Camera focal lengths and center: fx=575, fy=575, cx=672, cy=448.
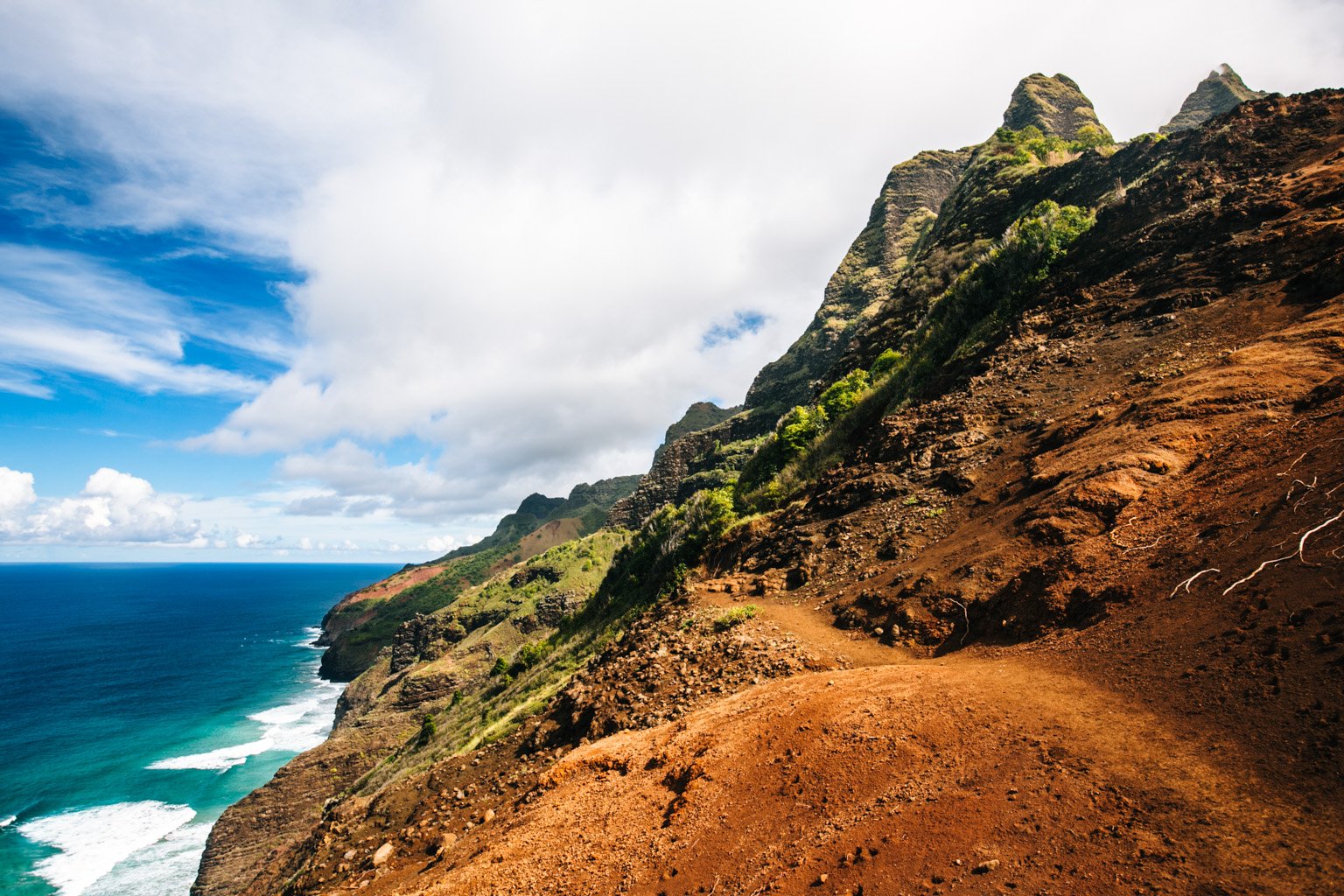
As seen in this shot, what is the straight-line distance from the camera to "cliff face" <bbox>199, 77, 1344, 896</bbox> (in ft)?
17.4

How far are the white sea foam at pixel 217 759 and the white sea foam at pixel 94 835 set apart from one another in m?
8.36

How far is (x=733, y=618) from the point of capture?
14.3m

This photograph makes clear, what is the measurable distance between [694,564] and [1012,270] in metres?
18.5

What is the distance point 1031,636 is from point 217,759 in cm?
8029

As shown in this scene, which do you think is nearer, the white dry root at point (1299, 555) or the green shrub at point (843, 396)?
the white dry root at point (1299, 555)

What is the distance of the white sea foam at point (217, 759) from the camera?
58.4 metres

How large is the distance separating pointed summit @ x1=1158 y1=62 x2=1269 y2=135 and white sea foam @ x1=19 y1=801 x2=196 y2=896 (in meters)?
150

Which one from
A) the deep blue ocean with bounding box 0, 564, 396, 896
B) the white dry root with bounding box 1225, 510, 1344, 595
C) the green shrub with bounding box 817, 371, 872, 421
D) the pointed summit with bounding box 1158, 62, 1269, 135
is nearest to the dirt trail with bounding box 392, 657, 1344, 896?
the white dry root with bounding box 1225, 510, 1344, 595

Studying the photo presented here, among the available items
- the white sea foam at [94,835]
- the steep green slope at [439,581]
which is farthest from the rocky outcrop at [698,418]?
the white sea foam at [94,835]

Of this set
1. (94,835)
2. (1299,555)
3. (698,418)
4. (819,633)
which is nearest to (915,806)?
(1299,555)

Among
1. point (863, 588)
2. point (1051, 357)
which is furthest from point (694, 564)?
point (1051, 357)

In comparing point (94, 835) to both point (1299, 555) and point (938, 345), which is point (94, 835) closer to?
point (938, 345)

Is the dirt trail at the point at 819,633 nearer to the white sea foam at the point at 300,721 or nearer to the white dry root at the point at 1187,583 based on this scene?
the white dry root at the point at 1187,583

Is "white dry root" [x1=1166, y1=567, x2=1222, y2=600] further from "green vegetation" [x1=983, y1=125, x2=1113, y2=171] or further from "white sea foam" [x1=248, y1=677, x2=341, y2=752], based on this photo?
"white sea foam" [x1=248, y1=677, x2=341, y2=752]
